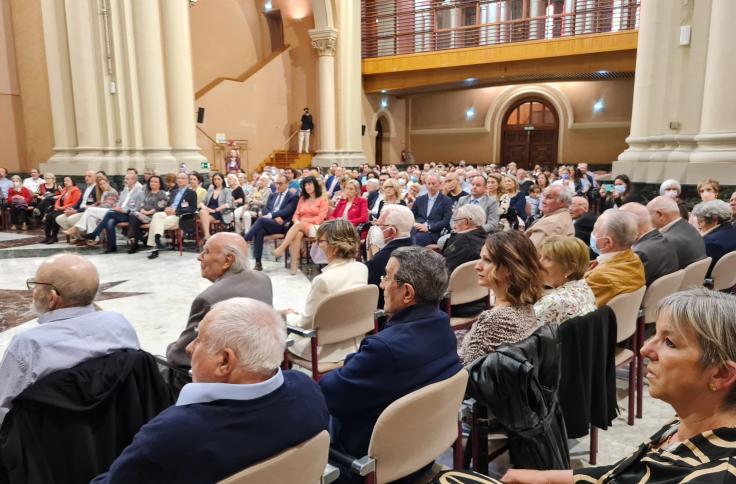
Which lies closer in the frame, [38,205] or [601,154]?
[38,205]

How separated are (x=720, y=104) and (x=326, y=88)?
10.6 m

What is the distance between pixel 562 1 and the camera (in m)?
16.6

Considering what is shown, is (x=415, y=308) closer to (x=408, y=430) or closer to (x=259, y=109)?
(x=408, y=430)

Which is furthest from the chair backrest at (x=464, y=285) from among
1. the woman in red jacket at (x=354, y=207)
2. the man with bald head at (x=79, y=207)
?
the man with bald head at (x=79, y=207)

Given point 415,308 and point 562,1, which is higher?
point 562,1

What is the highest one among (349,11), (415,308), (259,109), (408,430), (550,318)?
(349,11)

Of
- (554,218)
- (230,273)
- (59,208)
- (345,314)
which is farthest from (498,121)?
(230,273)

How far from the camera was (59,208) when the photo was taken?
8.13 metres

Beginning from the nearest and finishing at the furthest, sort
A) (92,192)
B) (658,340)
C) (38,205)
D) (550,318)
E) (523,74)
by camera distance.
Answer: (658,340) < (550,318) < (92,192) < (38,205) < (523,74)

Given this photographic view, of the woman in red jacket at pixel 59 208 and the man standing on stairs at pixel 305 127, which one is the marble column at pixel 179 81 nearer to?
the woman in red jacket at pixel 59 208

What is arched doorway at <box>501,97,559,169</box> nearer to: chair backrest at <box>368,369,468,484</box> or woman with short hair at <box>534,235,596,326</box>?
woman with short hair at <box>534,235,596,326</box>

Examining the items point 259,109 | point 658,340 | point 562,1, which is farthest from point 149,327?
point 562,1

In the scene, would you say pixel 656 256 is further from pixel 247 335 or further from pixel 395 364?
pixel 247 335

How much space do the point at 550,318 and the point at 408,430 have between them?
3.02 ft
